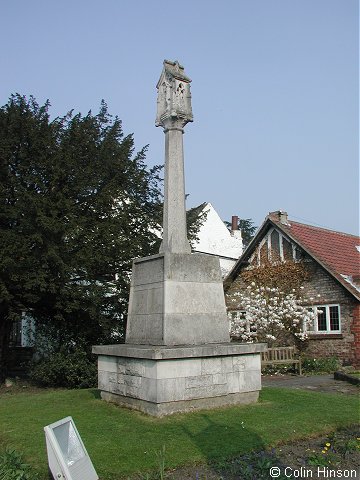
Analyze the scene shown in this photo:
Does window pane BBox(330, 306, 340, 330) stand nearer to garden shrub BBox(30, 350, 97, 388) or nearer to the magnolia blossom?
the magnolia blossom

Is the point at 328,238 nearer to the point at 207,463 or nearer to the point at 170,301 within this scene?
the point at 170,301

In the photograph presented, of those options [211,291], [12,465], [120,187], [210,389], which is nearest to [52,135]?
[120,187]

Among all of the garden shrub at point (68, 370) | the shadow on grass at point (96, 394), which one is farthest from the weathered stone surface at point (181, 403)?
the garden shrub at point (68, 370)

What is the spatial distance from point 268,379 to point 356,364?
465cm

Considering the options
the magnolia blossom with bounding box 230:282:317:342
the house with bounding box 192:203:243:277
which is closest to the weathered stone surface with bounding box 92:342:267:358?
the magnolia blossom with bounding box 230:282:317:342

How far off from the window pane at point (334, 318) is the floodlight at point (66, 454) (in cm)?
1740

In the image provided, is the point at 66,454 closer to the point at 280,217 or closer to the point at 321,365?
the point at 321,365

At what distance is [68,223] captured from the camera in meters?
15.1

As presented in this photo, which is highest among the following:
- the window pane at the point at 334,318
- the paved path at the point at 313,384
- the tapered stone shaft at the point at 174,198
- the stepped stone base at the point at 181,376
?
the tapered stone shaft at the point at 174,198

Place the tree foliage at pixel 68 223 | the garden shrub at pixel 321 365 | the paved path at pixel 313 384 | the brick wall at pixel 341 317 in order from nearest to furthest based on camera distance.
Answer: the paved path at pixel 313 384
the tree foliage at pixel 68 223
the garden shrub at pixel 321 365
the brick wall at pixel 341 317

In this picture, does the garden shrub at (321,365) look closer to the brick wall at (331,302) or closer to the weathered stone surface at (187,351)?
the brick wall at (331,302)

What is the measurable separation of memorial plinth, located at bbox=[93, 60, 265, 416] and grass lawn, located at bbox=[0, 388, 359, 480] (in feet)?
1.05

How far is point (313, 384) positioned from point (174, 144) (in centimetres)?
896

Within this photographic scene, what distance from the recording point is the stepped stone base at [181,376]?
25.5 feet
